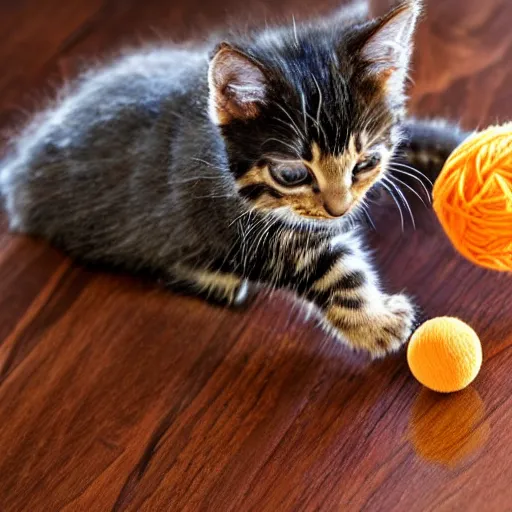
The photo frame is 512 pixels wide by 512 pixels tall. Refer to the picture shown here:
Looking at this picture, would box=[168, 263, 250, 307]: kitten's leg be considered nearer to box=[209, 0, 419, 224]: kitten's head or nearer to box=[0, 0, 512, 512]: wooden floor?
box=[0, 0, 512, 512]: wooden floor

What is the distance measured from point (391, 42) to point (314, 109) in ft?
0.42

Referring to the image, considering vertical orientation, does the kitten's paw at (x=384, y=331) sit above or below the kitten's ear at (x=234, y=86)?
below

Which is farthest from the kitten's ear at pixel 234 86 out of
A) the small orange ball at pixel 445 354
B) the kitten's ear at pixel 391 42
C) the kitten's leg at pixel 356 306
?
the small orange ball at pixel 445 354

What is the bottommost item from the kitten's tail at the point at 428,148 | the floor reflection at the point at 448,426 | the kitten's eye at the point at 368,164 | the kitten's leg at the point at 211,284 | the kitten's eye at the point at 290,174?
the floor reflection at the point at 448,426

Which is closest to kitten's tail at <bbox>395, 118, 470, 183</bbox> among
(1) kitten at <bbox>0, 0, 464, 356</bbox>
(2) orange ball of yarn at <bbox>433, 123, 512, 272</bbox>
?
(1) kitten at <bbox>0, 0, 464, 356</bbox>

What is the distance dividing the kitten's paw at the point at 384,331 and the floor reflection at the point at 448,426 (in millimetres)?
82

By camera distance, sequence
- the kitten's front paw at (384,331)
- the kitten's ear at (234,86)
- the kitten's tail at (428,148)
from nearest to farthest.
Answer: the kitten's ear at (234,86) < the kitten's front paw at (384,331) < the kitten's tail at (428,148)

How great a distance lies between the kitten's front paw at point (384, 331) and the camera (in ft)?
3.88

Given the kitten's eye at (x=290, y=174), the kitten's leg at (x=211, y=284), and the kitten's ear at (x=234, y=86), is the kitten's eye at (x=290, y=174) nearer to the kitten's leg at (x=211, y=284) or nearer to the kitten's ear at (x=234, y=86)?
the kitten's ear at (x=234, y=86)

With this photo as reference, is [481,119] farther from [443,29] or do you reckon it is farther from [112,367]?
[112,367]

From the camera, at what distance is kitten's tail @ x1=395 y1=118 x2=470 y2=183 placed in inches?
51.0

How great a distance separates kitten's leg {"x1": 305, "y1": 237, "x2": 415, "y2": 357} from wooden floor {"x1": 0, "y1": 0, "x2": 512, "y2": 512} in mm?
31

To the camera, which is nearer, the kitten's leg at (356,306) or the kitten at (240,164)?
the kitten at (240,164)

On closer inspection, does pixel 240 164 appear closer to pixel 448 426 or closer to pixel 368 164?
pixel 368 164
